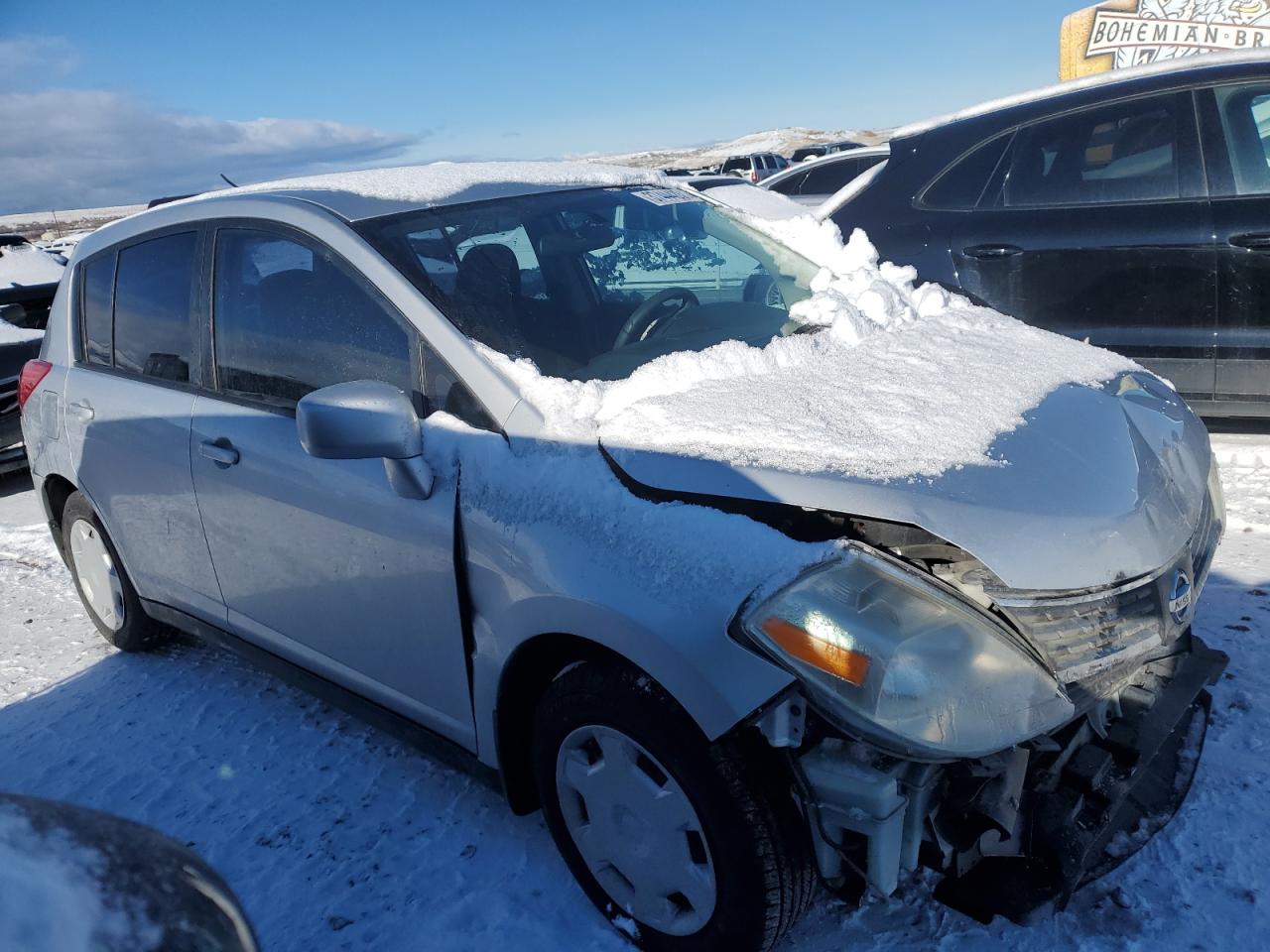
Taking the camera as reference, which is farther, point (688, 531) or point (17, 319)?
point (17, 319)

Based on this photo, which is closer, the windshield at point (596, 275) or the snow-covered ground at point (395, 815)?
the snow-covered ground at point (395, 815)

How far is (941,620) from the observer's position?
1674mm

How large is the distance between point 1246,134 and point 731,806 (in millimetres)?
4022

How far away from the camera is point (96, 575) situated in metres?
3.96

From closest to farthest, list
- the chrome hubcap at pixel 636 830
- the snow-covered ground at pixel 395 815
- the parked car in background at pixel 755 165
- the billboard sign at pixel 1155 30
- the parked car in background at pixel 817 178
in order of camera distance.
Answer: the chrome hubcap at pixel 636 830, the snow-covered ground at pixel 395 815, the parked car in background at pixel 817 178, the billboard sign at pixel 1155 30, the parked car in background at pixel 755 165

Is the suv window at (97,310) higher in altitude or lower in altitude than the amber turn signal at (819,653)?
higher

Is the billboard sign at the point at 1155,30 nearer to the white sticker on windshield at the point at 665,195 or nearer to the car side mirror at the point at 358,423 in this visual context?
the white sticker on windshield at the point at 665,195

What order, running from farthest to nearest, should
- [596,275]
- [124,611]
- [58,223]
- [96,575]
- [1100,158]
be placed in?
1. [58,223]
2. [1100,158]
3. [96,575]
4. [124,611]
5. [596,275]

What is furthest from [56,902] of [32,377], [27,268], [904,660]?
[27,268]

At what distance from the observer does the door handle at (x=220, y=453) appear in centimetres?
280

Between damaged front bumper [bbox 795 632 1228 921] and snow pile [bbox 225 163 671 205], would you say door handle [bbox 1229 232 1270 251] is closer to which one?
snow pile [bbox 225 163 671 205]

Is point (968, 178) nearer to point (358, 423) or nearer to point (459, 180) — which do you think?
point (459, 180)

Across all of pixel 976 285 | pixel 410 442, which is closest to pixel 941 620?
pixel 410 442

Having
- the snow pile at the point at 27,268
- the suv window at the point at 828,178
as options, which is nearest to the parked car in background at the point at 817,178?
the suv window at the point at 828,178
